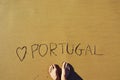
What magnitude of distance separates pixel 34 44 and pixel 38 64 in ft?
0.52

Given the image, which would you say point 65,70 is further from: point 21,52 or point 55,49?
point 21,52

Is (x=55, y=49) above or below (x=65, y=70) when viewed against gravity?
above

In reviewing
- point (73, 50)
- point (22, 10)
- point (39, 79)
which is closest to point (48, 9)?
point (22, 10)

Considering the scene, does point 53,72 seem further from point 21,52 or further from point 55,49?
point 21,52

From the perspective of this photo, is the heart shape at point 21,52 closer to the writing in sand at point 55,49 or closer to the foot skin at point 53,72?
the writing in sand at point 55,49

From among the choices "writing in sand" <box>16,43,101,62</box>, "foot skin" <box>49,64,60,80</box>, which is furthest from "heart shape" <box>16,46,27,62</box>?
"foot skin" <box>49,64,60,80</box>

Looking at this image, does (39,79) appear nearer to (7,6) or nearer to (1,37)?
(1,37)

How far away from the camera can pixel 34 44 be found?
232cm

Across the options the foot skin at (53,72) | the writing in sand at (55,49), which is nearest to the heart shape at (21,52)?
the writing in sand at (55,49)

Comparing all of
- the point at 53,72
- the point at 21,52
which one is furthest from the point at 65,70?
the point at 21,52

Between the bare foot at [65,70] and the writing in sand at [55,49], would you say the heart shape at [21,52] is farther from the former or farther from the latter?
the bare foot at [65,70]

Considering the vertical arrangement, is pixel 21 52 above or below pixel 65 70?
above

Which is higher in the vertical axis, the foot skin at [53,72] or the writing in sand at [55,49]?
the writing in sand at [55,49]

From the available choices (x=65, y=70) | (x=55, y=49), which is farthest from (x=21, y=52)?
(x=65, y=70)
